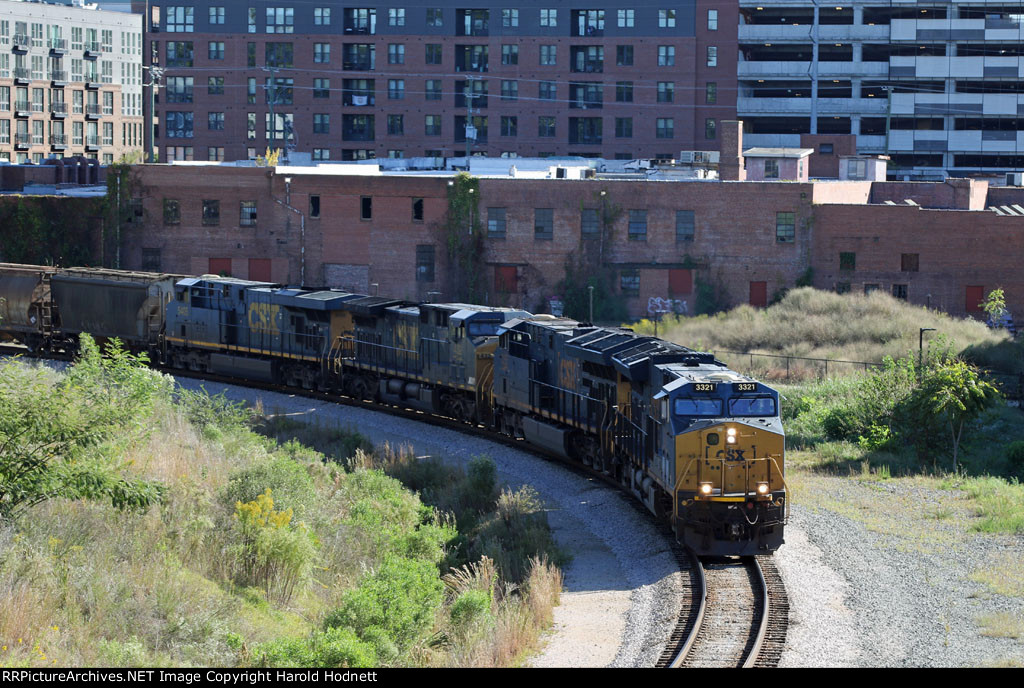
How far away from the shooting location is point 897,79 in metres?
106

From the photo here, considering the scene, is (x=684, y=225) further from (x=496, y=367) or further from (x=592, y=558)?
(x=592, y=558)

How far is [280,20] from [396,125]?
41.8 feet

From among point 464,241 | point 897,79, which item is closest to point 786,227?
point 464,241

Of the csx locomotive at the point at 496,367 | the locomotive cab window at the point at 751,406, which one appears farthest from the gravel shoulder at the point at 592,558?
the locomotive cab window at the point at 751,406

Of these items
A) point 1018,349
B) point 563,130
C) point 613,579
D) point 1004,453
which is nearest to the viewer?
point 613,579

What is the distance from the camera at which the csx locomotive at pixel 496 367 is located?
24516 mm

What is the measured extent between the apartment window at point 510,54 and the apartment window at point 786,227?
39862 millimetres

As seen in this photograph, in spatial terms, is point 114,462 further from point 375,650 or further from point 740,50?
point 740,50

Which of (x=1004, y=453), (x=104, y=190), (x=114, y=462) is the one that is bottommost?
(x=1004, y=453)

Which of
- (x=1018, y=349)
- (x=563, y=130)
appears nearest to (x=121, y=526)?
(x=1018, y=349)

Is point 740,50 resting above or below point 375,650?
above

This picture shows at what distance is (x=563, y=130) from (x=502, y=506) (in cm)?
7692

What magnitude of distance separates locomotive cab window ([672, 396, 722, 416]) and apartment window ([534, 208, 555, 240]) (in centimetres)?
4705
